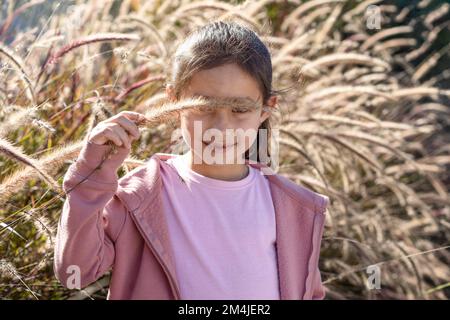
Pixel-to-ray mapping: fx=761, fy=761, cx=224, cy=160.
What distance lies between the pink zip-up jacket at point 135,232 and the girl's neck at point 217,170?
82 mm

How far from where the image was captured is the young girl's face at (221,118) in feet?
5.47

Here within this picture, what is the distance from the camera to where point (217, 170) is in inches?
71.6

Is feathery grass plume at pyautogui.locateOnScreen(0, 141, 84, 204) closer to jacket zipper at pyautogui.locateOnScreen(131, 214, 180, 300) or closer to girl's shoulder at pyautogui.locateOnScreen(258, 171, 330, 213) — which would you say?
jacket zipper at pyautogui.locateOnScreen(131, 214, 180, 300)

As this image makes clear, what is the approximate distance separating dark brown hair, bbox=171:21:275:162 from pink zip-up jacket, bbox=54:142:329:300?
225 mm

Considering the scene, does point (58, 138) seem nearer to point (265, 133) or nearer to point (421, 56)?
point (265, 133)

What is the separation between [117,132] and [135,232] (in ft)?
0.94

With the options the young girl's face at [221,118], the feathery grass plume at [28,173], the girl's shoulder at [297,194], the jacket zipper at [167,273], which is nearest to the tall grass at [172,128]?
the feathery grass plume at [28,173]

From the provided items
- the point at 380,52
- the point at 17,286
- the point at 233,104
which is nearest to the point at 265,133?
the point at 233,104

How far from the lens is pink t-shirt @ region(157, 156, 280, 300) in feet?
5.46

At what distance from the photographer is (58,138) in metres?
2.39

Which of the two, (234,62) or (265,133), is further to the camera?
(265,133)
